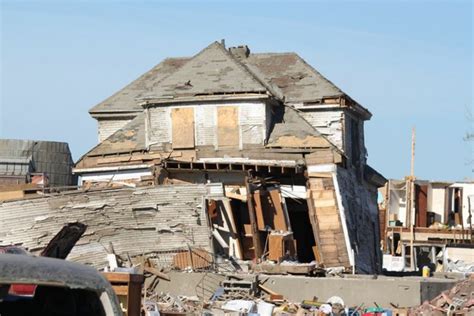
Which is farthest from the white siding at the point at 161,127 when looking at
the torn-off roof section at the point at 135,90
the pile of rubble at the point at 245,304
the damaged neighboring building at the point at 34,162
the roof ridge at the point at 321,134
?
the damaged neighboring building at the point at 34,162

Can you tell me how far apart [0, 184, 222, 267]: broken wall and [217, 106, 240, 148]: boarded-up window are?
4993 mm

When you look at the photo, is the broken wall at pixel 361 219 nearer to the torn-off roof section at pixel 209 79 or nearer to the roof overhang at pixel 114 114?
the torn-off roof section at pixel 209 79

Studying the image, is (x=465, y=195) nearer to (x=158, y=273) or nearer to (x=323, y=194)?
(x=323, y=194)

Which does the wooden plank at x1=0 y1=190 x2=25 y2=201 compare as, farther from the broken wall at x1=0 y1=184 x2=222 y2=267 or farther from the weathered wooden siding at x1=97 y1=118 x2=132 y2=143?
the weathered wooden siding at x1=97 y1=118 x2=132 y2=143

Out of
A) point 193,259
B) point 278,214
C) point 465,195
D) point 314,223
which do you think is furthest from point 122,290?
point 465,195

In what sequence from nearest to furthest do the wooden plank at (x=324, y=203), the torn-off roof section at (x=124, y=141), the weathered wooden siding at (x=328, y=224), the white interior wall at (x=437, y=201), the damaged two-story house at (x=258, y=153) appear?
the damaged two-story house at (x=258, y=153) → the weathered wooden siding at (x=328, y=224) → the wooden plank at (x=324, y=203) → the torn-off roof section at (x=124, y=141) → the white interior wall at (x=437, y=201)

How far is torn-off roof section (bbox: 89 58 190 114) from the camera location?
42.7 meters

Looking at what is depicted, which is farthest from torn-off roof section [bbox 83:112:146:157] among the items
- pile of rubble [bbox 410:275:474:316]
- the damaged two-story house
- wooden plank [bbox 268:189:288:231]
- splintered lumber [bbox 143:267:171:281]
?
pile of rubble [bbox 410:275:474:316]

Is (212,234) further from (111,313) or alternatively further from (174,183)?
(111,313)

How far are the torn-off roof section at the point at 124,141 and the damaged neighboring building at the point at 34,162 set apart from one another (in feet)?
47.8

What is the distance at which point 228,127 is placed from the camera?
37281mm

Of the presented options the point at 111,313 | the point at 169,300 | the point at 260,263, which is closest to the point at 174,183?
the point at 260,263

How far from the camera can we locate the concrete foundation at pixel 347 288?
26125 millimetres

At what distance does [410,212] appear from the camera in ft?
215
